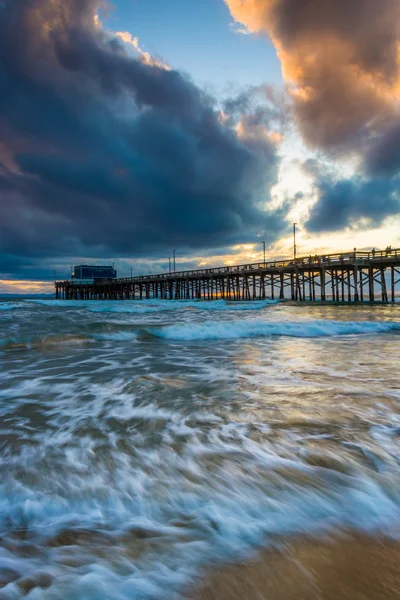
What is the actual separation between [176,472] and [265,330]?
9.77 meters

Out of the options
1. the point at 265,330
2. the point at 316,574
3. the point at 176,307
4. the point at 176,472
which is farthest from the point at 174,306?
the point at 316,574

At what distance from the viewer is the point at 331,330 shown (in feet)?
38.5

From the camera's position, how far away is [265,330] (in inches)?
467

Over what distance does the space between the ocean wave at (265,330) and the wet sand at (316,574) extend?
30.9 ft

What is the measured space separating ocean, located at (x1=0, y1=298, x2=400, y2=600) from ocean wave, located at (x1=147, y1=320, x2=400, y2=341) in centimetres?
589

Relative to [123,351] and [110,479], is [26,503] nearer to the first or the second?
[110,479]

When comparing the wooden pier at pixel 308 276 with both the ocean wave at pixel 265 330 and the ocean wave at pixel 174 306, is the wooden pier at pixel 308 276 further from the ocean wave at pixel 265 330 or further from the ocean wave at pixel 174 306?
the ocean wave at pixel 265 330

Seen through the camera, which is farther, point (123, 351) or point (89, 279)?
point (89, 279)

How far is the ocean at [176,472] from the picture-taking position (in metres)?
1.61

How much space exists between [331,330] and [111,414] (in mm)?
9897

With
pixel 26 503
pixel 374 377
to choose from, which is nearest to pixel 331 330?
pixel 374 377

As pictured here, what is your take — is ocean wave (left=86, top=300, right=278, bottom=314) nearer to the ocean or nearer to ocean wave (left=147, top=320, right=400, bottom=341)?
ocean wave (left=147, top=320, right=400, bottom=341)

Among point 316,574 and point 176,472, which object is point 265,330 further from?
point 316,574

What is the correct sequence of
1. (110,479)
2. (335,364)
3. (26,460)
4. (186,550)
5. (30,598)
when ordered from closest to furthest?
(30,598) → (186,550) → (110,479) → (26,460) → (335,364)
